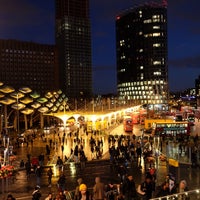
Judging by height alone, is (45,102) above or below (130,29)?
below

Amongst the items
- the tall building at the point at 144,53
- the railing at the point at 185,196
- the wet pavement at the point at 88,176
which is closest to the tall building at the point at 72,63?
the tall building at the point at 144,53

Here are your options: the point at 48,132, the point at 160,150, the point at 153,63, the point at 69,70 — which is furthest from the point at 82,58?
the point at 160,150

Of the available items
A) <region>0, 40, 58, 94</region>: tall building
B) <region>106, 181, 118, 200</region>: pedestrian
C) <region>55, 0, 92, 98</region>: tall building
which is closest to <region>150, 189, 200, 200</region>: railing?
<region>106, 181, 118, 200</region>: pedestrian

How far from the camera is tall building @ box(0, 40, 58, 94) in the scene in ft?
492

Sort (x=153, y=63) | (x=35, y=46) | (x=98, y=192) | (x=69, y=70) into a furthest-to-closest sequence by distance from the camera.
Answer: (x=69, y=70) → (x=153, y=63) → (x=35, y=46) → (x=98, y=192)

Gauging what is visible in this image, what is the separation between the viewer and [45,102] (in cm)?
7725

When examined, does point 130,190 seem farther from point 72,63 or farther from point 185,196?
point 72,63

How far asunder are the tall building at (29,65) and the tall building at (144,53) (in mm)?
38375

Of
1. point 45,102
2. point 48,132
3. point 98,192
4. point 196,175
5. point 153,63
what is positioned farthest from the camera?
point 153,63

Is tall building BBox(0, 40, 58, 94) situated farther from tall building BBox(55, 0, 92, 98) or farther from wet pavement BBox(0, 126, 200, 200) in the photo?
wet pavement BBox(0, 126, 200, 200)

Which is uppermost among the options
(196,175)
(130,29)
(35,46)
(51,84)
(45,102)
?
(130,29)

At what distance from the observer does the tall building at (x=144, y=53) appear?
16662 centimetres

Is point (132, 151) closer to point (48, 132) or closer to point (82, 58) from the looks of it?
point (48, 132)

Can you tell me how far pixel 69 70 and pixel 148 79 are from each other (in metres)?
48.1
